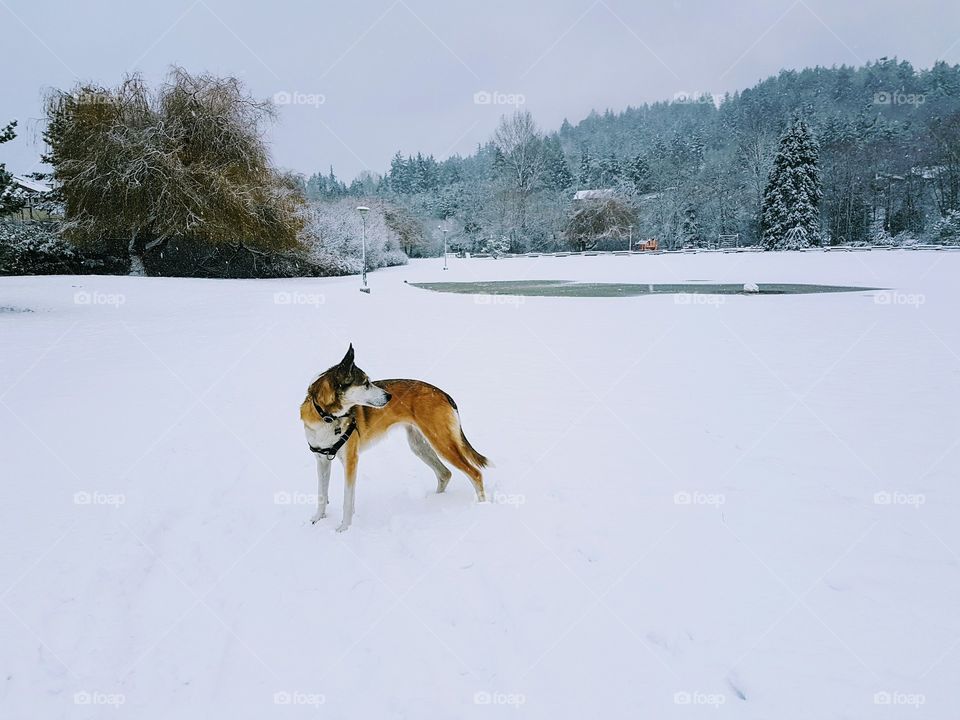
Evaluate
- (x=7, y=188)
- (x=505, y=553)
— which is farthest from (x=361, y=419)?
(x=7, y=188)

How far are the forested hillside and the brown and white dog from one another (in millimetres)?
37344

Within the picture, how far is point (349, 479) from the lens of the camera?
3988 millimetres

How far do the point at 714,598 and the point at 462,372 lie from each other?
6.12 meters

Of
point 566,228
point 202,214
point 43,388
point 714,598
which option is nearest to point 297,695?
point 714,598

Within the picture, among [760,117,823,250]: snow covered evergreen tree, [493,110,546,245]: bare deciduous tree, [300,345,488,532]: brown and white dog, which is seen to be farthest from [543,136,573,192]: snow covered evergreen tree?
[300,345,488,532]: brown and white dog

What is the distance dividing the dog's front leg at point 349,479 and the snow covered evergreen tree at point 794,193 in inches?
2100

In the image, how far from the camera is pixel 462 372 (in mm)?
8852

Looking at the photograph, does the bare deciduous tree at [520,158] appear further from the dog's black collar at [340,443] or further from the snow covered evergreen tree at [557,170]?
the dog's black collar at [340,443]

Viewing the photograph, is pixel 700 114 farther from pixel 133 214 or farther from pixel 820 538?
pixel 820 538

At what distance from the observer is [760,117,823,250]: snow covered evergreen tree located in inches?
1901

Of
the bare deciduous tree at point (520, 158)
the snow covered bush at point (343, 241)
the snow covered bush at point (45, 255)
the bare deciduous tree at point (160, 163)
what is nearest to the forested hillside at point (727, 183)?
the bare deciduous tree at point (520, 158)

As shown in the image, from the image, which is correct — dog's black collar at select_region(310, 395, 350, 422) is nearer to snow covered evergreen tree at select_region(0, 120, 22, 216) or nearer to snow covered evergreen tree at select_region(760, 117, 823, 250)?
snow covered evergreen tree at select_region(0, 120, 22, 216)

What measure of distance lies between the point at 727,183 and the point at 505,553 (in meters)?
66.2

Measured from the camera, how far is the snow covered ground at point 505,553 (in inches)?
100
